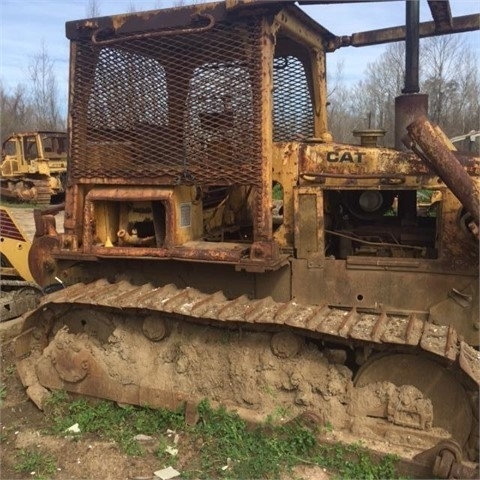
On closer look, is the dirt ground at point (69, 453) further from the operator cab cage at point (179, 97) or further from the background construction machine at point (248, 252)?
the operator cab cage at point (179, 97)

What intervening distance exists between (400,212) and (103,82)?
2399 mm

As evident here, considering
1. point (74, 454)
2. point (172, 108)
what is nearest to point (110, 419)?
point (74, 454)

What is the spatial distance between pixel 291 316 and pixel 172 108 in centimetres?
168

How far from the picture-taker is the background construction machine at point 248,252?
3736mm

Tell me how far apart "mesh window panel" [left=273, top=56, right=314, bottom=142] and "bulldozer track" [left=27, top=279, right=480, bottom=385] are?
189 centimetres

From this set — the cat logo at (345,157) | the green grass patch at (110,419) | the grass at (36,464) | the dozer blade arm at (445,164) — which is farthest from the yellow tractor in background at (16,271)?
the dozer blade arm at (445,164)

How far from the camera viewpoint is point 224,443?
379cm

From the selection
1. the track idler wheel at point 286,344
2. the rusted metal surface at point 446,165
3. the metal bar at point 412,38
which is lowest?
the track idler wheel at point 286,344

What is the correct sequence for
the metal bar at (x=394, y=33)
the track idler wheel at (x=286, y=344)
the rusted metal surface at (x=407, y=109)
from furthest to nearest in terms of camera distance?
the metal bar at (x=394, y=33) < the rusted metal surface at (x=407, y=109) < the track idler wheel at (x=286, y=344)

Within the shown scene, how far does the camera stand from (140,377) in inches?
170

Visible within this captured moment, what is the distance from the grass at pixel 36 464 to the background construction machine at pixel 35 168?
57.0 feet

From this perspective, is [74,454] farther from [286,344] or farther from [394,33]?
[394,33]

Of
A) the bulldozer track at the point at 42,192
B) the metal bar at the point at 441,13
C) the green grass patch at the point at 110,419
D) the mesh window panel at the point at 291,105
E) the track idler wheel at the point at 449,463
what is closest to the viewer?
the track idler wheel at the point at 449,463

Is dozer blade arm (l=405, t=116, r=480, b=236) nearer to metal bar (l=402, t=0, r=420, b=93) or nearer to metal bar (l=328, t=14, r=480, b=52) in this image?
metal bar (l=402, t=0, r=420, b=93)
